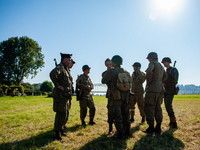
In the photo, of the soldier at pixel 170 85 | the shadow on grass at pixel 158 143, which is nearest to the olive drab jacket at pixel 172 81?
the soldier at pixel 170 85

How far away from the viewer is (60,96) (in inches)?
159

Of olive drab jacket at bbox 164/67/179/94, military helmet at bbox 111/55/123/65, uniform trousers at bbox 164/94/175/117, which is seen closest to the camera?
military helmet at bbox 111/55/123/65

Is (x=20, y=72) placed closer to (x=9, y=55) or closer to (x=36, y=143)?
(x=9, y=55)

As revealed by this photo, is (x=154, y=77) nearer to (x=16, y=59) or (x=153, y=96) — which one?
(x=153, y=96)

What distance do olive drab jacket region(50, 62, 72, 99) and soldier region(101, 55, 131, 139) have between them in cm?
121

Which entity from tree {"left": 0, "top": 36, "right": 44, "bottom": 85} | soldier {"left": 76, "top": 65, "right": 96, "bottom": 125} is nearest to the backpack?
soldier {"left": 76, "top": 65, "right": 96, "bottom": 125}

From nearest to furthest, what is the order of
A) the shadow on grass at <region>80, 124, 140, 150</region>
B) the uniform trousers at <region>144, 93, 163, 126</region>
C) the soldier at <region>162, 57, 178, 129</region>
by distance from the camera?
the shadow on grass at <region>80, 124, 140, 150</region> → the uniform trousers at <region>144, 93, 163, 126</region> → the soldier at <region>162, 57, 178, 129</region>

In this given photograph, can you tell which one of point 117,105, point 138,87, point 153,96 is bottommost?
point 117,105

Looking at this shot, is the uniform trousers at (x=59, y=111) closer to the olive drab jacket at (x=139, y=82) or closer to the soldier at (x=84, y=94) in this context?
the soldier at (x=84, y=94)

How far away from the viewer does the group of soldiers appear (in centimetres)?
404

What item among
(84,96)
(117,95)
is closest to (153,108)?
(117,95)

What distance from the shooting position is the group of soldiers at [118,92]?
4.04 meters

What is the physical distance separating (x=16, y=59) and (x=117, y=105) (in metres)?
38.1

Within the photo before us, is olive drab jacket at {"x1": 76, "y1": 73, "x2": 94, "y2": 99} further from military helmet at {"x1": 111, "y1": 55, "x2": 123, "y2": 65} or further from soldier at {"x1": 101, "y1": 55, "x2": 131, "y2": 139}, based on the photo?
military helmet at {"x1": 111, "y1": 55, "x2": 123, "y2": 65}
